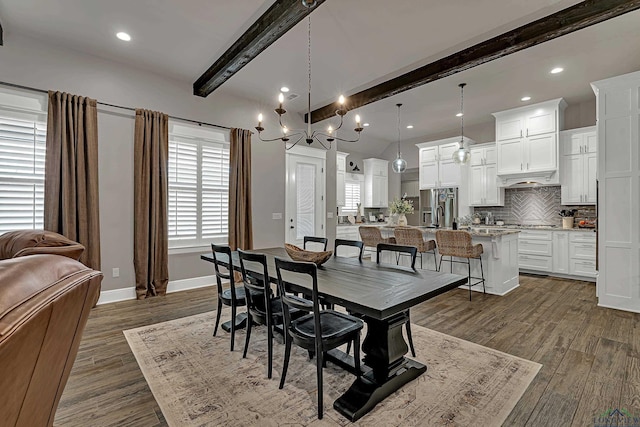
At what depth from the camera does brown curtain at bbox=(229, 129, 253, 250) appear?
5.00m

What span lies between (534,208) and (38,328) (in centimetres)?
759

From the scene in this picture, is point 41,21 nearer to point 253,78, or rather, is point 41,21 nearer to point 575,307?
point 253,78

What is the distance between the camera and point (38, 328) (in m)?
0.69

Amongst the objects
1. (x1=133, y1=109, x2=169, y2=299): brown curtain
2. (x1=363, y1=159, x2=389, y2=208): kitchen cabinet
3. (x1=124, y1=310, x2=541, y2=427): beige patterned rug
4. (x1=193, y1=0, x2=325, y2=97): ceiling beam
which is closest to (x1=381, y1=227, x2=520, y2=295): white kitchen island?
(x1=124, y1=310, x2=541, y2=427): beige patterned rug

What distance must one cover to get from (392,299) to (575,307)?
3.55m

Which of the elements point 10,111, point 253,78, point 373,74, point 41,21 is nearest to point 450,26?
point 373,74

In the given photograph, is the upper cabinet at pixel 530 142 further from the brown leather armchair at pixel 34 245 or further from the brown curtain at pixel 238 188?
the brown leather armchair at pixel 34 245

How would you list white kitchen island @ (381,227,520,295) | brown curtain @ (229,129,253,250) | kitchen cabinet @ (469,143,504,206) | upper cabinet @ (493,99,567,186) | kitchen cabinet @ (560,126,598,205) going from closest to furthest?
1. white kitchen island @ (381,227,520,295)
2. brown curtain @ (229,129,253,250)
3. kitchen cabinet @ (560,126,598,205)
4. upper cabinet @ (493,99,567,186)
5. kitchen cabinet @ (469,143,504,206)

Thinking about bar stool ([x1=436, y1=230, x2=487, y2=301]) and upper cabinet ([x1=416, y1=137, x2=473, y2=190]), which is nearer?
bar stool ([x1=436, y1=230, x2=487, y2=301])

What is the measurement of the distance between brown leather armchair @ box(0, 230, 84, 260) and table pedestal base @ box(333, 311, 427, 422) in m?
2.48

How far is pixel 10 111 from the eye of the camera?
3.48m

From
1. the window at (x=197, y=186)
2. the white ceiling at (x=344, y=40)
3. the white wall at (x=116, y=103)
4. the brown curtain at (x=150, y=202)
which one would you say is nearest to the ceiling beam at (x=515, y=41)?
the white ceiling at (x=344, y=40)

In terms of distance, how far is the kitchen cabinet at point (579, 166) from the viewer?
5.43 m

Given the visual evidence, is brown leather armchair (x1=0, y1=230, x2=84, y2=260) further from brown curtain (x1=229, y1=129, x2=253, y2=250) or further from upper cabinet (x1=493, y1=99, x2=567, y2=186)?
upper cabinet (x1=493, y1=99, x2=567, y2=186)
